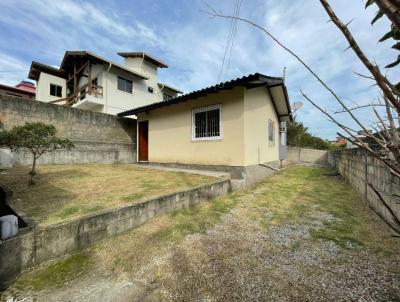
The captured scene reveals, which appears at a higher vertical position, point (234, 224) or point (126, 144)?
point (126, 144)

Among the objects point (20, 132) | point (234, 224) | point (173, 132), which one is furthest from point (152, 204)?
point (173, 132)

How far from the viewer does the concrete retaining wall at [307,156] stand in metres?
18.4

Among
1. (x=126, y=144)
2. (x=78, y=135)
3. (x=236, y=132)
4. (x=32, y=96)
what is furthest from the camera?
(x=32, y=96)

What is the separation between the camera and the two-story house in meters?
14.4

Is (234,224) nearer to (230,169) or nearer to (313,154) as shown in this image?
(230,169)

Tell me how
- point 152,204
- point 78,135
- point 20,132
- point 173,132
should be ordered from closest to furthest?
point 152,204
point 20,132
point 173,132
point 78,135

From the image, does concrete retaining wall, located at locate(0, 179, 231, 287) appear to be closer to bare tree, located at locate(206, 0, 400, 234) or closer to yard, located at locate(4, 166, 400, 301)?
yard, located at locate(4, 166, 400, 301)

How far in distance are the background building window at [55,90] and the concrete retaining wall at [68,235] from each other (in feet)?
62.4

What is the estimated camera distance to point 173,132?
8961 millimetres

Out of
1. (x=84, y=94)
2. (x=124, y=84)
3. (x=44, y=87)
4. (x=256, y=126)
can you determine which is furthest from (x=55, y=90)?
(x=256, y=126)

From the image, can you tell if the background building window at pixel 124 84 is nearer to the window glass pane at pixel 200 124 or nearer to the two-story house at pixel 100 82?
the two-story house at pixel 100 82

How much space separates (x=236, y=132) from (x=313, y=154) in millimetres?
15668

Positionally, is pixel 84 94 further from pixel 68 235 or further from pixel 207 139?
pixel 68 235

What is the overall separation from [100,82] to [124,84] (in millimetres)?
1871
